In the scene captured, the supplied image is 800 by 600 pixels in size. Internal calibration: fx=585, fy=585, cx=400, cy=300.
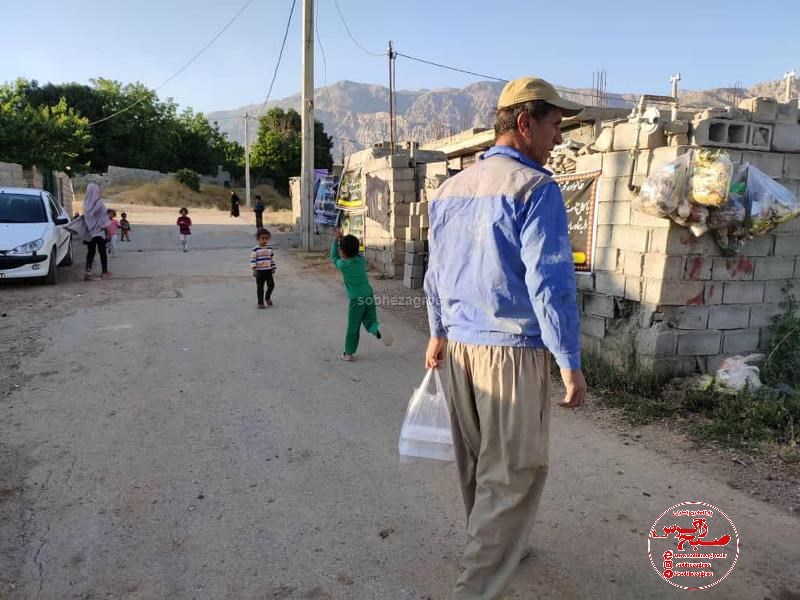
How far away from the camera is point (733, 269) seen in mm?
4883

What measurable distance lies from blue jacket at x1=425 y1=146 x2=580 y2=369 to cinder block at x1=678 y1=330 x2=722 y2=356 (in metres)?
3.25

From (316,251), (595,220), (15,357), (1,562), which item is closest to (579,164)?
(595,220)

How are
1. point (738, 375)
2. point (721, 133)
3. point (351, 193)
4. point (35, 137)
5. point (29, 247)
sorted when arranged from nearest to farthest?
point (738, 375), point (721, 133), point (29, 247), point (351, 193), point (35, 137)

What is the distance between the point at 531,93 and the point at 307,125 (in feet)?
47.1

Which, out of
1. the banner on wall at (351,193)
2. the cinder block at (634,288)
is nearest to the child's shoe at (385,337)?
the cinder block at (634,288)

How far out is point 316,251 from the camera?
627 inches

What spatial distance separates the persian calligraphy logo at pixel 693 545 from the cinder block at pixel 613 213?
8.71 ft

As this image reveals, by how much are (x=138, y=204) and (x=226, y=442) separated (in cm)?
3643

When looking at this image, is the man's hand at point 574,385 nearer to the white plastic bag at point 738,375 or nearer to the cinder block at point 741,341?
the white plastic bag at point 738,375

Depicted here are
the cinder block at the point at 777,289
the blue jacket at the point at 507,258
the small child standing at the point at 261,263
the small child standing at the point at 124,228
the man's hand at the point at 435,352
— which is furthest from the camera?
the small child standing at the point at 124,228

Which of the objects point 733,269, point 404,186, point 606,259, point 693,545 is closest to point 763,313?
point 733,269

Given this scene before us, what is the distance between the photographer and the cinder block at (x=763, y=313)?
200 inches

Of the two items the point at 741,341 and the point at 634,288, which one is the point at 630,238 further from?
the point at 741,341

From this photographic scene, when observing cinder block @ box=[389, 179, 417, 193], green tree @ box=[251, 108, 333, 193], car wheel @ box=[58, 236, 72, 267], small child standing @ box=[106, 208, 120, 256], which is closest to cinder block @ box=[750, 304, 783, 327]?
cinder block @ box=[389, 179, 417, 193]
